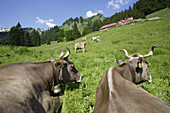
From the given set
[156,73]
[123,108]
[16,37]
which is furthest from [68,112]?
[16,37]

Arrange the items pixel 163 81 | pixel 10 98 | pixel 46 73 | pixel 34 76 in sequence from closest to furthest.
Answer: pixel 10 98 < pixel 34 76 < pixel 46 73 < pixel 163 81

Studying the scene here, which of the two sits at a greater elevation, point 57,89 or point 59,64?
point 59,64

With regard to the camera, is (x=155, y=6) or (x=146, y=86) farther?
(x=155, y=6)

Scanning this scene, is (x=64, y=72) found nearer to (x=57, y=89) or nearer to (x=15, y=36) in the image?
(x=57, y=89)

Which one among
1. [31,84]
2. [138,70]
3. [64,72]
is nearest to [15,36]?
[64,72]

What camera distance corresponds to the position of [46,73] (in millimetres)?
3936

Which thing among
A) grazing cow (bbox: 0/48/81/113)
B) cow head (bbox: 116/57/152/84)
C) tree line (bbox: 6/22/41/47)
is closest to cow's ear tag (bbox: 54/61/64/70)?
grazing cow (bbox: 0/48/81/113)

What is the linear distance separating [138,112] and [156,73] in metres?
5.05

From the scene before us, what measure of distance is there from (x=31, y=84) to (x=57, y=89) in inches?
53.9

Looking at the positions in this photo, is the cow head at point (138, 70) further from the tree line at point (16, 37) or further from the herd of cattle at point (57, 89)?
the tree line at point (16, 37)

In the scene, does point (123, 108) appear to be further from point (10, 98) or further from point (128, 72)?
point (10, 98)

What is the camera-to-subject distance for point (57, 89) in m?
4.13

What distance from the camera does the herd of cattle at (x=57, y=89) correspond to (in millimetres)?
1999

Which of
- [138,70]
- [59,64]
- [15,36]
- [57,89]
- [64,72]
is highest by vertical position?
[15,36]
